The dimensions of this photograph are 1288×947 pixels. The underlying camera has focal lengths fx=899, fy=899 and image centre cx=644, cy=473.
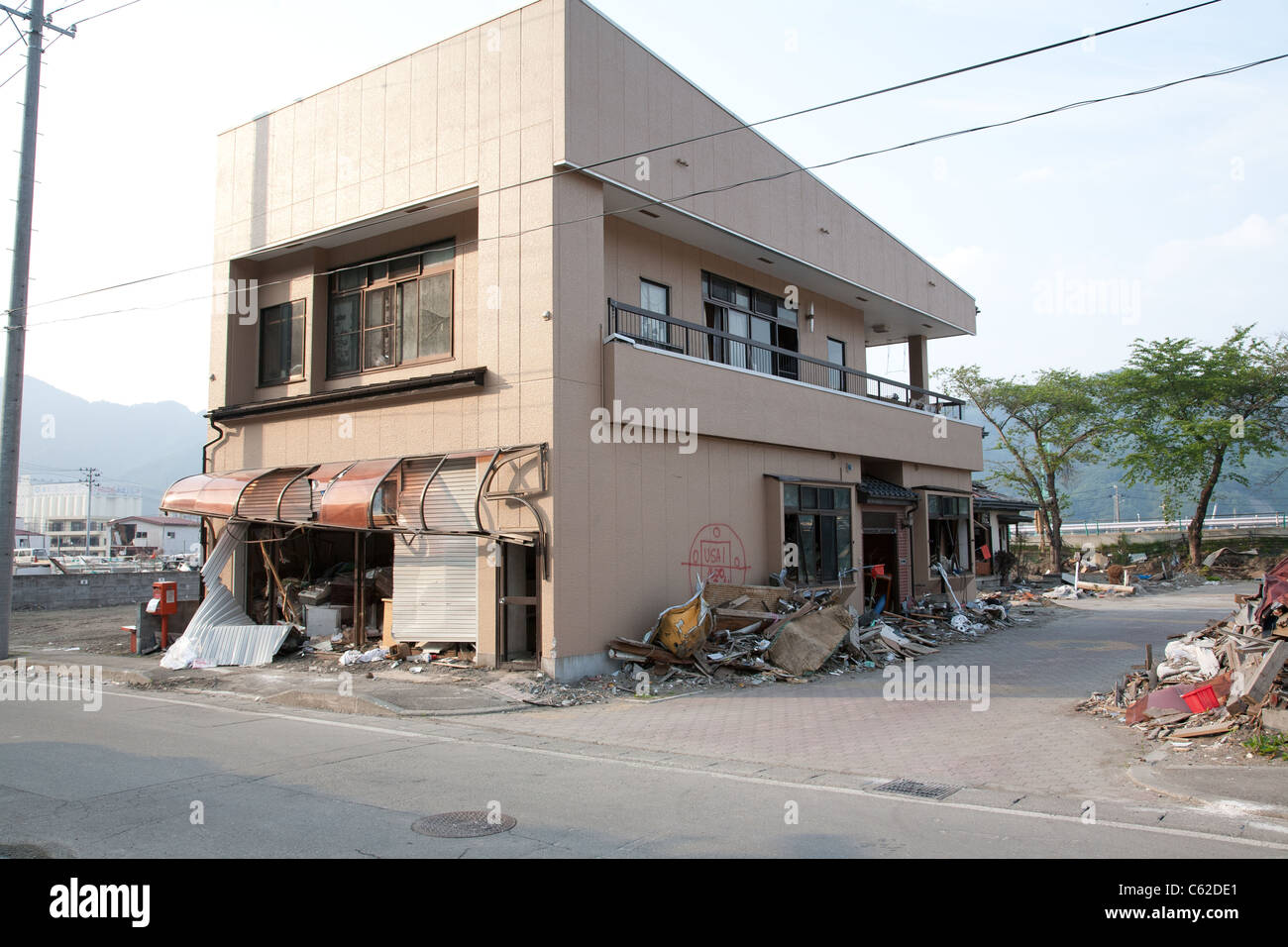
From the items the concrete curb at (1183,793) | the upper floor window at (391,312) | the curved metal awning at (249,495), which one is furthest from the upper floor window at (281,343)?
the concrete curb at (1183,793)

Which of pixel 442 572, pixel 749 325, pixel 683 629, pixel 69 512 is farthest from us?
pixel 69 512

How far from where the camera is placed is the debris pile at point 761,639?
13961 millimetres

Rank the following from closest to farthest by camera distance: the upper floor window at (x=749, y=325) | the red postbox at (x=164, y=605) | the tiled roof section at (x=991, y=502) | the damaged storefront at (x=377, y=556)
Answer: the damaged storefront at (x=377, y=556)
the red postbox at (x=164, y=605)
the upper floor window at (x=749, y=325)
the tiled roof section at (x=991, y=502)

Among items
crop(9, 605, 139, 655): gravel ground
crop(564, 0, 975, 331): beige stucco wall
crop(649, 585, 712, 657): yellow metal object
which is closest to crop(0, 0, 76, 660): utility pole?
crop(9, 605, 139, 655): gravel ground

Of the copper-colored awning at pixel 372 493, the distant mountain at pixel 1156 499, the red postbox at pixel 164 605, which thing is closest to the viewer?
the copper-colored awning at pixel 372 493

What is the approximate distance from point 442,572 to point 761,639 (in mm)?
5358

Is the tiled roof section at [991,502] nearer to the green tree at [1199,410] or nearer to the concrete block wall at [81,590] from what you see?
the green tree at [1199,410]

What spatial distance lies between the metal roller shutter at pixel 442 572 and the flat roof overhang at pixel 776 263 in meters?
5.13

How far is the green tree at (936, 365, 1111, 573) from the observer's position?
4481 cm

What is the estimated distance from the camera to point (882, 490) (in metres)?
21.7

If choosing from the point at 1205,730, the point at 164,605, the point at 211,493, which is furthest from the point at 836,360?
the point at 164,605

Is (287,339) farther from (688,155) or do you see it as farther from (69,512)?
(69,512)
